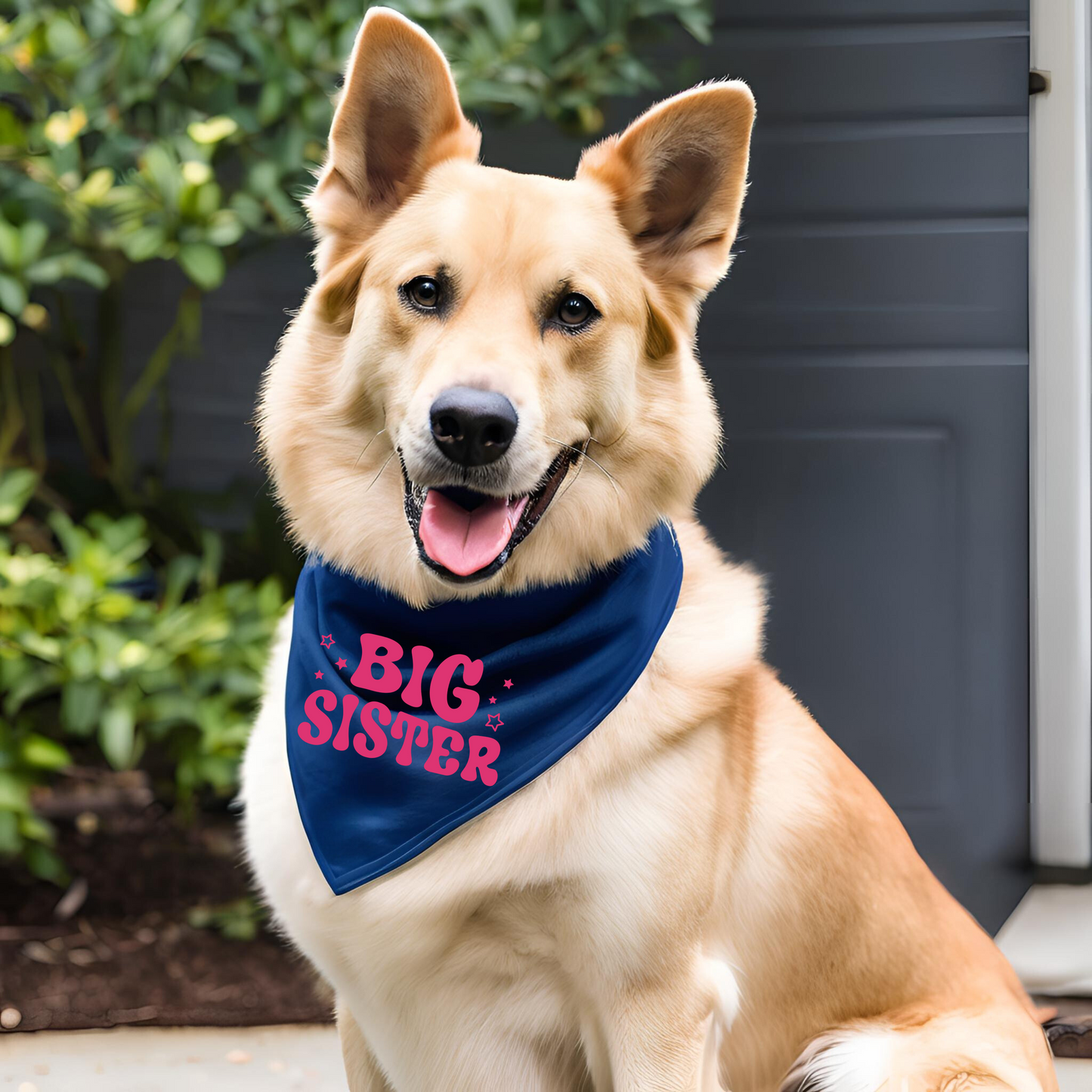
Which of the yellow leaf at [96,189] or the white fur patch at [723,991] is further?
the yellow leaf at [96,189]

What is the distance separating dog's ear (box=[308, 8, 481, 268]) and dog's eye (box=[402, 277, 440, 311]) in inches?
6.0

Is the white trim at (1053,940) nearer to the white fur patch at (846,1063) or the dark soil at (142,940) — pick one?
the white fur patch at (846,1063)

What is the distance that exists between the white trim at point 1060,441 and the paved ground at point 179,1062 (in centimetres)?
79

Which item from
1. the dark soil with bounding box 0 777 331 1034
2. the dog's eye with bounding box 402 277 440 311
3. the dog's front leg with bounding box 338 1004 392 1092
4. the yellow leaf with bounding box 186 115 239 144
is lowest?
the dark soil with bounding box 0 777 331 1034

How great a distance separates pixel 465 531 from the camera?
130 cm

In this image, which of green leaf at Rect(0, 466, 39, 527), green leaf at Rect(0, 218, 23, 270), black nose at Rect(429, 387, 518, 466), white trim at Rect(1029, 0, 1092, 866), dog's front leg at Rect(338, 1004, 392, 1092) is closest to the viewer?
black nose at Rect(429, 387, 518, 466)

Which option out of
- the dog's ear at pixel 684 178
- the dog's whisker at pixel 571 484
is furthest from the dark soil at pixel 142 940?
the dog's ear at pixel 684 178

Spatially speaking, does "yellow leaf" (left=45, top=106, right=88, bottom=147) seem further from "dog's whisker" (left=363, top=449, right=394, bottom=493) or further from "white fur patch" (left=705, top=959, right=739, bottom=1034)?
"white fur patch" (left=705, top=959, right=739, bottom=1034)

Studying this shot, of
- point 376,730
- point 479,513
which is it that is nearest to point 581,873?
point 376,730

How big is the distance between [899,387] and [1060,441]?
0.45 m

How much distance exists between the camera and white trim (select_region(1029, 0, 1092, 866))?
277 centimetres

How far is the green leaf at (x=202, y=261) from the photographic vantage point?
90.0 inches

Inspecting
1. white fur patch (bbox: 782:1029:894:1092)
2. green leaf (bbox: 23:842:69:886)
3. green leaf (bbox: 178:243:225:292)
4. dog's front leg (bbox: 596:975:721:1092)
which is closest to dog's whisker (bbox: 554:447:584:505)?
dog's front leg (bbox: 596:975:721:1092)

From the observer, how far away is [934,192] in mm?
2844
